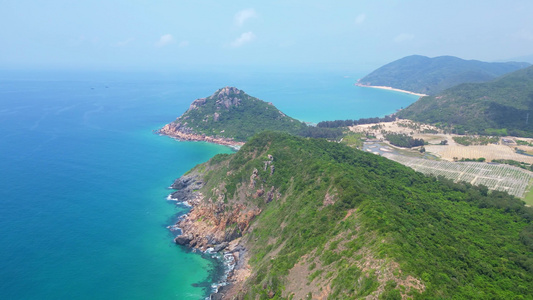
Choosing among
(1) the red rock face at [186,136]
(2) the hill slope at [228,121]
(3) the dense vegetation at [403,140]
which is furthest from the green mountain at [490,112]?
(1) the red rock face at [186,136]

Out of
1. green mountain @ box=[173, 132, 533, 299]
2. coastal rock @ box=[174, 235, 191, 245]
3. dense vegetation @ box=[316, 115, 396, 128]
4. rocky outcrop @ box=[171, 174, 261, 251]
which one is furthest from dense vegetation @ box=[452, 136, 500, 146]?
coastal rock @ box=[174, 235, 191, 245]

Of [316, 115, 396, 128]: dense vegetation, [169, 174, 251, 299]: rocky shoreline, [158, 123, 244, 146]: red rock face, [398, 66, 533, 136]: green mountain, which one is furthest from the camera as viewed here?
[316, 115, 396, 128]: dense vegetation

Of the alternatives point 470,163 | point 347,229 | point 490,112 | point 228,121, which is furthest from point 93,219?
point 490,112

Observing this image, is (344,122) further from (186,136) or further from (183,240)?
(183,240)

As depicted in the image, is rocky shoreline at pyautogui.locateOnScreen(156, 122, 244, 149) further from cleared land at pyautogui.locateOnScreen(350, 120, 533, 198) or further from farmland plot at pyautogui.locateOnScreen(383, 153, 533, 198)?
farmland plot at pyautogui.locateOnScreen(383, 153, 533, 198)

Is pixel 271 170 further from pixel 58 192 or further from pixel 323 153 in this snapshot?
pixel 58 192

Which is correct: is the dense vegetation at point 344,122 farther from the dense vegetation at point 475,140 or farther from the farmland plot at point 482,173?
the farmland plot at point 482,173
